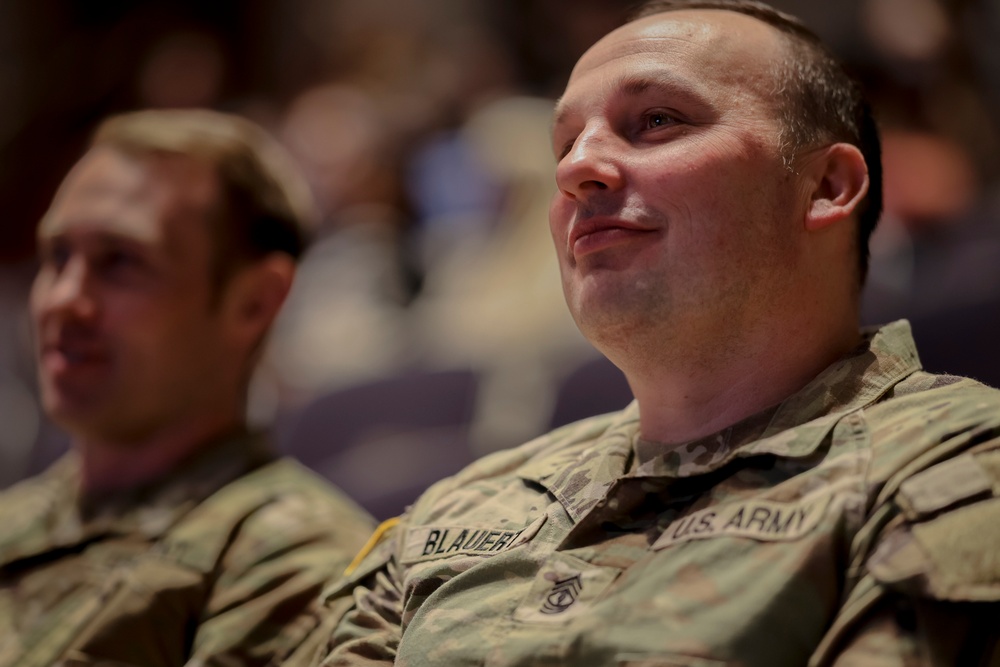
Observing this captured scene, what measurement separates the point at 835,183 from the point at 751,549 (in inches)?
19.0

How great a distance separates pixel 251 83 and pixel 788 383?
4656mm

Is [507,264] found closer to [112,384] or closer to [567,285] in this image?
[112,384]

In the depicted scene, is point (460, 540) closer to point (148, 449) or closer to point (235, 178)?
point (148, 449)

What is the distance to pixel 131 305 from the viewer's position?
6.06 ft

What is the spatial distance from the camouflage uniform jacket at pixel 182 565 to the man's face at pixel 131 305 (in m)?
0.13

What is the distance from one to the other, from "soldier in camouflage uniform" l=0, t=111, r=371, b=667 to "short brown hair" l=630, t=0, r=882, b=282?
2.68ft

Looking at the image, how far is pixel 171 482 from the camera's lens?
1.86 metres

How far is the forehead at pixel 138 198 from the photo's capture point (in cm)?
188

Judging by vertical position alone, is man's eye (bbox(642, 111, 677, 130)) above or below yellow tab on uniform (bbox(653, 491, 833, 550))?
above

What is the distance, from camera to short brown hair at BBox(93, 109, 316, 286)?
76.8 inches

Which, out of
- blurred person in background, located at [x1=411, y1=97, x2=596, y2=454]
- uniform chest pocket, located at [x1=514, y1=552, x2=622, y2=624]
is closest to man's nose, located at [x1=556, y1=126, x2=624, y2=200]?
uniform chest pocket, located at [x1=514, y1=552, x2=622, y2=624]

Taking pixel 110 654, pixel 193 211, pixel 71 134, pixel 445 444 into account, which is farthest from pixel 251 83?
pixel 110 654

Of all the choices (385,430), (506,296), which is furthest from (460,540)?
Answer: (506,296)

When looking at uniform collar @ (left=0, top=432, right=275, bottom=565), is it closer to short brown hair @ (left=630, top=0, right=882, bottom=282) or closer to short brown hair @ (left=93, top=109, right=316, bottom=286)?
short brown hair @ (left=93, top=109, right=316, bottom=286)
